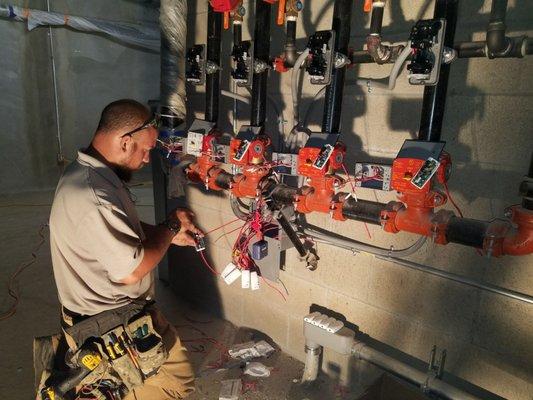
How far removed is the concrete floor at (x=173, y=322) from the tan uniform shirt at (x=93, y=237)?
830mm

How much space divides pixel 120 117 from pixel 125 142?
0.10 m

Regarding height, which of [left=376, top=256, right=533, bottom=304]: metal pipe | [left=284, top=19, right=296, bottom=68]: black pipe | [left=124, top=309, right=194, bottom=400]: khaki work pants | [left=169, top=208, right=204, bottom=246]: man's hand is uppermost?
[left=284, top=19, right=296, bottom=68]: black pipe

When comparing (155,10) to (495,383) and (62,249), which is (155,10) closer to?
(62,249)

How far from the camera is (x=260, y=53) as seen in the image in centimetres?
178

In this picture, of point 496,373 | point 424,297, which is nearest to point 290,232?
point 424,297

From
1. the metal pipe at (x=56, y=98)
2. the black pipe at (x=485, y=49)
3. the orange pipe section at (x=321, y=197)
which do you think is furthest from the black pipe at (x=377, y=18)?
the metal pipe at (x=56, y=98)

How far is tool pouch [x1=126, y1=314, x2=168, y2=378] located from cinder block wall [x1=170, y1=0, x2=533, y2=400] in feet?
2.82

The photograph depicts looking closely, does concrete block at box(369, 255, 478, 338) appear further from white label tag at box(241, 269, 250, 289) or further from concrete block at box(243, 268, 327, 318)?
white label tag at box(241, 269, 250, 289)

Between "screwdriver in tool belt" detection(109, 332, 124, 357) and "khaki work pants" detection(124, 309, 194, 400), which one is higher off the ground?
"screwdriver in tool belt" detection(109, 332, 124, 357)

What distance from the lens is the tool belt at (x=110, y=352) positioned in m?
1.48

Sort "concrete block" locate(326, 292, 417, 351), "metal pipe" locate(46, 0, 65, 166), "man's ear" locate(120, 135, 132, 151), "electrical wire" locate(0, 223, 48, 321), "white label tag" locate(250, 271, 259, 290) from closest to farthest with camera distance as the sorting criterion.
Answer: "man's ear" locate(120, 135, 132, 151) → "concrete block" locate(326, 292, 417, 351) → "white label tag" locate(250, 271, 259, 290) → "electrical wire" locate(0, 223, 48, 321) → "metal pipe" locate(46, 0, 65, 166)

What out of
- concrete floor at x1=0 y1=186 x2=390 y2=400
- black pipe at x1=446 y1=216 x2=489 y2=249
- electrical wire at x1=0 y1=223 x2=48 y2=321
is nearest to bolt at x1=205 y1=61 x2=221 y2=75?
black pipe at x1=446 y1=216 x2=489 y2=249

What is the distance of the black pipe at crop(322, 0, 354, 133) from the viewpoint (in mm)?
1470

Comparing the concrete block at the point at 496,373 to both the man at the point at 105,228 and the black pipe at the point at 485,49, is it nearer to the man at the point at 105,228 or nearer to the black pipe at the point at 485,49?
the black pipe at the point at 485,49
